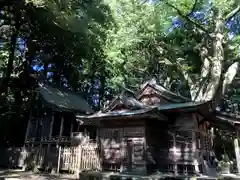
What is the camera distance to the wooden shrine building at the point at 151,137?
1416cm

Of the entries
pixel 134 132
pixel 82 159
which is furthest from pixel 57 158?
pixel 134 132

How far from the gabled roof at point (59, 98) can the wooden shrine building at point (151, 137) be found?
6293 millimetres

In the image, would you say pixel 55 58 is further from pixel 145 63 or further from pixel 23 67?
pixel 145 63

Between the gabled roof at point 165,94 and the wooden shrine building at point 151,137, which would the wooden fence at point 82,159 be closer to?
the wooden shrine building at point 151,137

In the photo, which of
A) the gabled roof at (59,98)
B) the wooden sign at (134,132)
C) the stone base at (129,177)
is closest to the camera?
the stone base at (129,177)

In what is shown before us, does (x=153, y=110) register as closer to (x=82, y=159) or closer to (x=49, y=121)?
(x=82, y=159)

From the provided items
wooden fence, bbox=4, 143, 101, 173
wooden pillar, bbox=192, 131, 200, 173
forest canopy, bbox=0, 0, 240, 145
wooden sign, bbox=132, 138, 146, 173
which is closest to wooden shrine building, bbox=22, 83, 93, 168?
wooden fence, bbox=4, 143, 101, 173

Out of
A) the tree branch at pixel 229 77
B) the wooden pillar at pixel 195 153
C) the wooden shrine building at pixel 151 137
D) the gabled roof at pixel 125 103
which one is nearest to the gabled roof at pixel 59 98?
the wooden shrine building at pixel 151 137

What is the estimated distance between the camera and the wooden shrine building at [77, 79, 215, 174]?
1416cm

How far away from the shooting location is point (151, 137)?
15.1 m

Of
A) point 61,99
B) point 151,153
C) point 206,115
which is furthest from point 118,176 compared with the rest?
point 61,99

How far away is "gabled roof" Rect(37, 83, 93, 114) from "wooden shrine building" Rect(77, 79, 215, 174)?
6.29 m

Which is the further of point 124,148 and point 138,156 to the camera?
point 124,148

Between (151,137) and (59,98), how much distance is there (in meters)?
12.5
